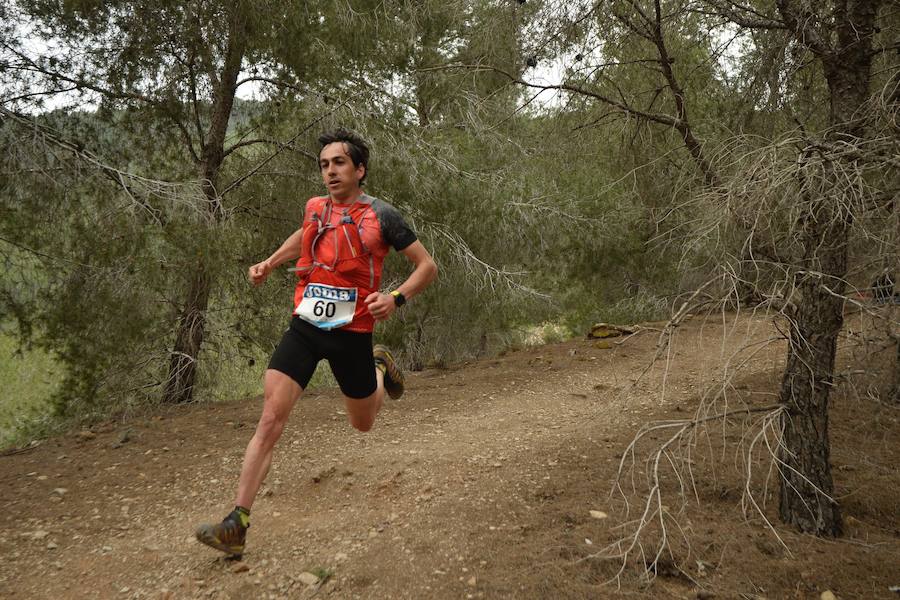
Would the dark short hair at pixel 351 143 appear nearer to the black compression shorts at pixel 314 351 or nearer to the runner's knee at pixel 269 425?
the black compression shorts at pixel 314 351

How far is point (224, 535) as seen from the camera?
3.37 metres

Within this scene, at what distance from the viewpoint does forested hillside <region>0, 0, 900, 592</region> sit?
3758 mm

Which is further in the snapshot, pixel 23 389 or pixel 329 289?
pixel 23 389

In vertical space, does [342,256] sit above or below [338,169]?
below

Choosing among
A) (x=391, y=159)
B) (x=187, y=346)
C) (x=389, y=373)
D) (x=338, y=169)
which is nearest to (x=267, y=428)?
(x=389, y=373)

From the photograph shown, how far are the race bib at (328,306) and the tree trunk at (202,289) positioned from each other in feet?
13.3

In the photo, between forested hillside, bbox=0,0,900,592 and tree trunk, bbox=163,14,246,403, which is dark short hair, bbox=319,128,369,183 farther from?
tree trunk, bbox=163,14,246,403

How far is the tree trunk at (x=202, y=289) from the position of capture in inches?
291

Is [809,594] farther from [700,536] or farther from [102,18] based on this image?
[102,18]

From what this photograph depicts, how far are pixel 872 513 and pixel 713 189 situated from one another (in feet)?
7.86

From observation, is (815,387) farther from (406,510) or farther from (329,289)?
(329,289)

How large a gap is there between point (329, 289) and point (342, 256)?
184mm

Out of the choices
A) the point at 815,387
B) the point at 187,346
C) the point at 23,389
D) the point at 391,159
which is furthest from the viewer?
the point at 23,389

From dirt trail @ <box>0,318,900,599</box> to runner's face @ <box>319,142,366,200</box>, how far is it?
163cm
